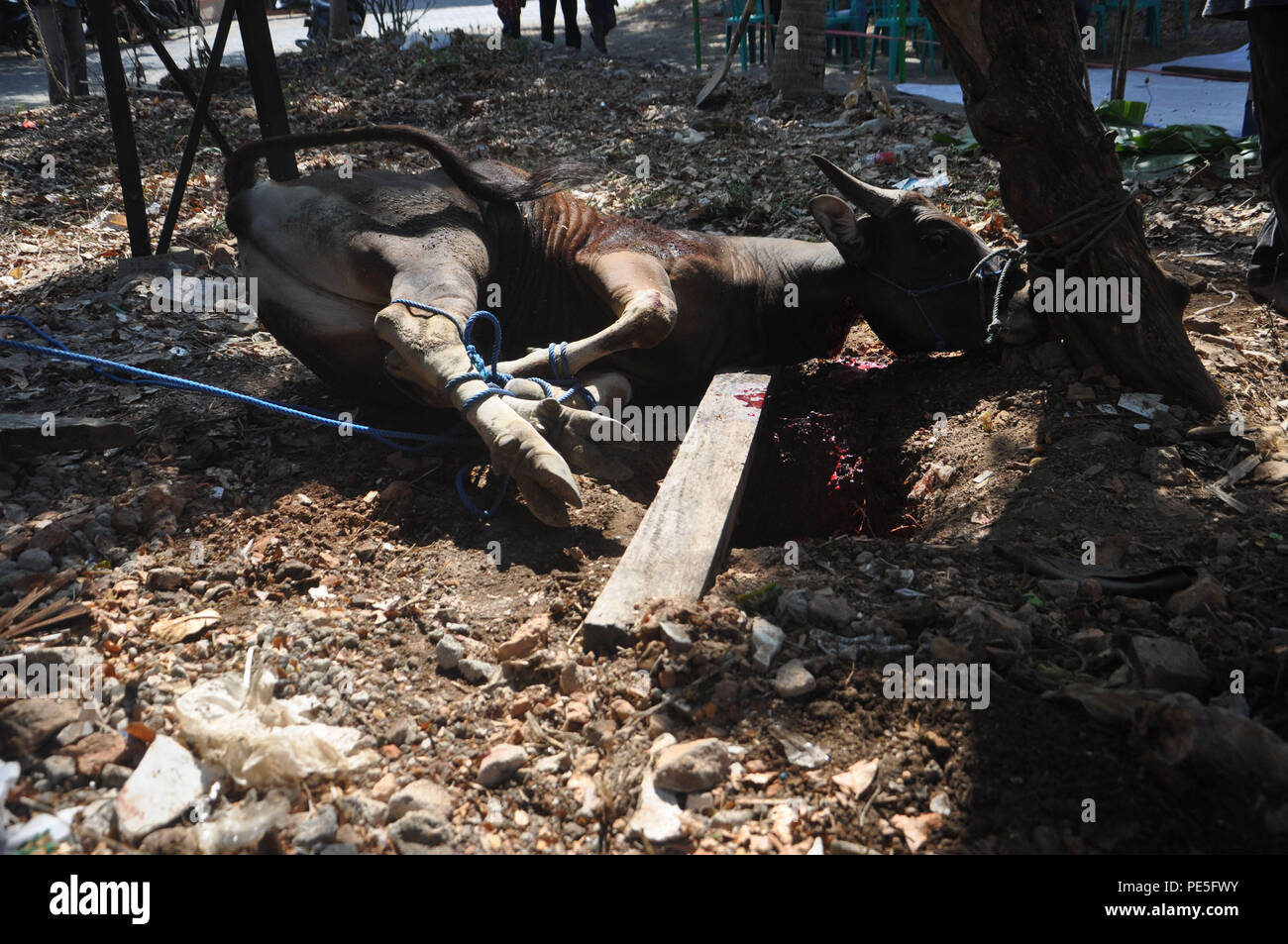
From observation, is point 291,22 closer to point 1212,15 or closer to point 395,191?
point 395,191

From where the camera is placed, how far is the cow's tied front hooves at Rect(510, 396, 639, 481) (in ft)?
12.2

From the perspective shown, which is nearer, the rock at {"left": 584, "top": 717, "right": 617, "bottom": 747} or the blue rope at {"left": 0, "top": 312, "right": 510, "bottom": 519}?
the rock at {"left": 584, "top": 717, "right": 617, "bottom": 747}

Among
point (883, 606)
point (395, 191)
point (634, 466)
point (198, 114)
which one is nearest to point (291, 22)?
point (198, 114)

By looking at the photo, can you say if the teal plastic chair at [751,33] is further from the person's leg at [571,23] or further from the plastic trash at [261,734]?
the plastic trash at [261,734]

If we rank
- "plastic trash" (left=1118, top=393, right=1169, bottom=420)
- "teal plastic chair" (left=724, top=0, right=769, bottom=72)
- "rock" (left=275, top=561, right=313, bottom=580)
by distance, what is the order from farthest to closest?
"teal plastic chair" (left=724, top=0, right=769, bottom=72) < "plastic trash" (left=1118, top=393, right=1169, bottom=420) < "rock" (left=275, top=561, right=313, bottom=580)

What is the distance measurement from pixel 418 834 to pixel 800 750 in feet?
2.98

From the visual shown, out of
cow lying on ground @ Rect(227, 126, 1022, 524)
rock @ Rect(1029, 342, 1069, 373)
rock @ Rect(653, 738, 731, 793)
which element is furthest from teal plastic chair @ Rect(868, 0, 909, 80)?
rock @ Rect(653, 738, 731, 793)

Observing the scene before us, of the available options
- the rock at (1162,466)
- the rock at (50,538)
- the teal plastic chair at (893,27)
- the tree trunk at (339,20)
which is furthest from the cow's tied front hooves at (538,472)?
the tree trunk at (339,20)

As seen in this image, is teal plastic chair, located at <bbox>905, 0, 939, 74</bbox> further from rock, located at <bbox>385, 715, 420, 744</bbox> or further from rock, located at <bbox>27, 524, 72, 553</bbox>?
rock, located at <bbox>385, 715, 420, 744</bbox>

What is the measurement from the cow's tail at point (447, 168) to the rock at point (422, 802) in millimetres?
2971

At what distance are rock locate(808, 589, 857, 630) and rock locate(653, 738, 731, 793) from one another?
2.00ft

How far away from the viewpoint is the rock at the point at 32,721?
2.34 m

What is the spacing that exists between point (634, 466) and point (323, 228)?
174 centimetres

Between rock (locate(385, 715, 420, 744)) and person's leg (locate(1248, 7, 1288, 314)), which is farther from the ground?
person's leg (locate(1248, 7, 1288, 314))
